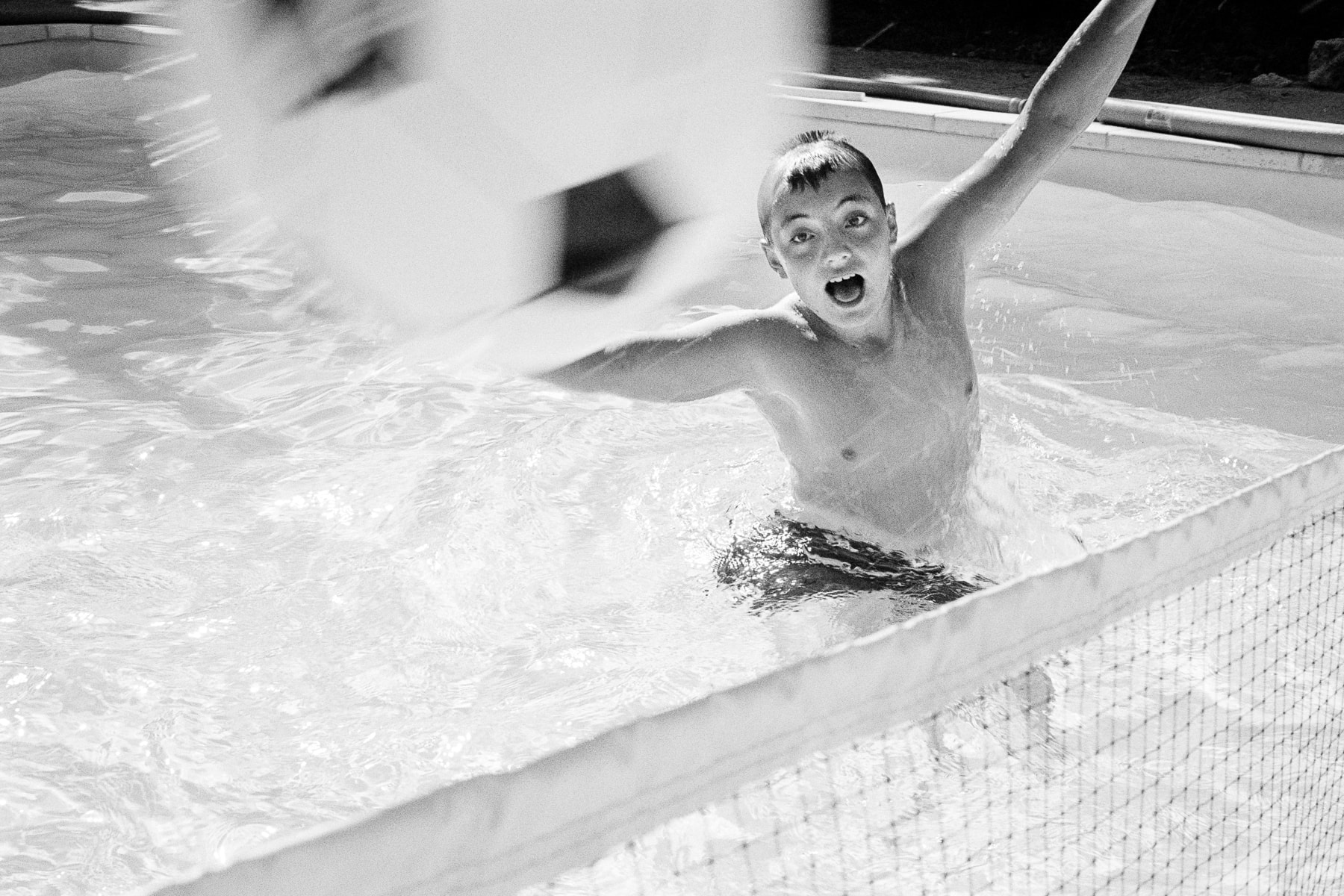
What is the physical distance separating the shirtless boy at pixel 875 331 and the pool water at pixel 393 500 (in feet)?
0.98

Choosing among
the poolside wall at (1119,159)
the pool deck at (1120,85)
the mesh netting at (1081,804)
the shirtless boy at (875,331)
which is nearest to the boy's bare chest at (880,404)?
the shirtless boy at (875,331)

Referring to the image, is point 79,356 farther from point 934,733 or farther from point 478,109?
point 934,733

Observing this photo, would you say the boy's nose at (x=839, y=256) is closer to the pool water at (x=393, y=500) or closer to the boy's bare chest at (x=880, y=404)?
the boy's bare chest at (x=880, y=404)

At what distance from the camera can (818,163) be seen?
113 inches

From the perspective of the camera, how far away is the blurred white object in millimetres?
2271

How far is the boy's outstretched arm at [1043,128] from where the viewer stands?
128 inches

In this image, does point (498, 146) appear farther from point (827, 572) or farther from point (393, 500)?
point (393, 500)

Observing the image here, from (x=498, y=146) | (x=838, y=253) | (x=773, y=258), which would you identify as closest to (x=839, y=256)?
(x=838, y=253)

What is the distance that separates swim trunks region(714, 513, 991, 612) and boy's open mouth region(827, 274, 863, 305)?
701mm

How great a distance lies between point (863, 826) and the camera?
262 centimetres

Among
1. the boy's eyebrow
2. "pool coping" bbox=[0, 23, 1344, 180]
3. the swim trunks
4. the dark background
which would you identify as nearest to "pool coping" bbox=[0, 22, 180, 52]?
"pool coping" bbox=[0, 23, 1344, 180]

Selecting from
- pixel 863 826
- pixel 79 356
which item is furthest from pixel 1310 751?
pixel 79 356

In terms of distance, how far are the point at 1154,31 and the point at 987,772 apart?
1038 centimetres

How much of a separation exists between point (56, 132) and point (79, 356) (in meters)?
4.76
